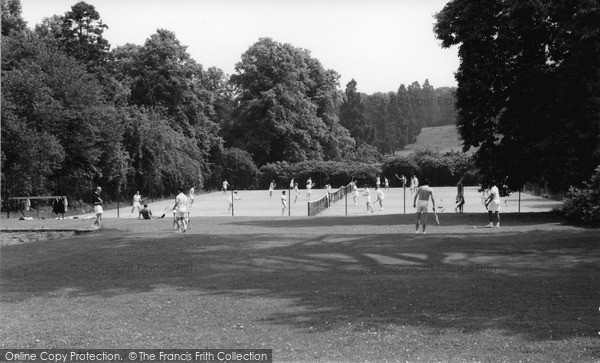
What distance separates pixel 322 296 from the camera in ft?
42.4

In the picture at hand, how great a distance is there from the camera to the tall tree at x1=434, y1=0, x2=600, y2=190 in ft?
100

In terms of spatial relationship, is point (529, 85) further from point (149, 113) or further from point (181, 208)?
point (149, 113)

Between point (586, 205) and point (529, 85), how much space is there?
28.5ft

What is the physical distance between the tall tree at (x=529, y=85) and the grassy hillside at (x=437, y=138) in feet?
410

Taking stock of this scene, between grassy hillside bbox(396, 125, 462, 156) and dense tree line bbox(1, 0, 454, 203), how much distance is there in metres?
32.2

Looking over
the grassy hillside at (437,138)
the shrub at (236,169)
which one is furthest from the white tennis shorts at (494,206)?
the grassy hillside at (437,138)

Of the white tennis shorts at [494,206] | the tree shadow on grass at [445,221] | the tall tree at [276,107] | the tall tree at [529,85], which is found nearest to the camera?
the white tennis shorts at [494,206]

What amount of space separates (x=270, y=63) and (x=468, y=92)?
2539 inches

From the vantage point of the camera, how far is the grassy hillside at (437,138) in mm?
162875

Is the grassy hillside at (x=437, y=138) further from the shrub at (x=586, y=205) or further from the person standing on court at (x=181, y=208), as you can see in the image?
the person standing on court at (x=181, y=208)

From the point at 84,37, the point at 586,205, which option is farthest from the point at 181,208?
the point at 84,37

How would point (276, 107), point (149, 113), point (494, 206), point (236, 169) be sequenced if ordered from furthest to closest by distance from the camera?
1. point (276, 107)
2. point (236, 169)
3. point (149, 113)
4. point (494, 206)

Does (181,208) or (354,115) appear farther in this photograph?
(354,115)

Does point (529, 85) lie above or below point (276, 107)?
below
